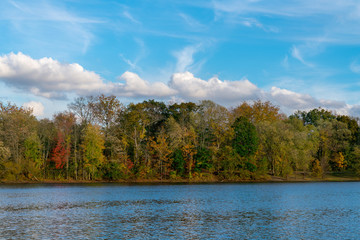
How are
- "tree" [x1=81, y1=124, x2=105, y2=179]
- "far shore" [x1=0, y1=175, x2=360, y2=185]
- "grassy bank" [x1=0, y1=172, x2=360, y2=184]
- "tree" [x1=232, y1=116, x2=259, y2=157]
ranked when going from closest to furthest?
1. "far shore" [x1=0, y1=175, x2=360, y2=185]
2. "tree" [x1=81, y1=124, x2=105, y2=179]
3. "grassy bank" [x1=0, y1=172, x2=360, y2=184]
4. "tree" [x1=232, y1=116, x2=259, y2=157]

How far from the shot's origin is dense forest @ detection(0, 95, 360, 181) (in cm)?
11225

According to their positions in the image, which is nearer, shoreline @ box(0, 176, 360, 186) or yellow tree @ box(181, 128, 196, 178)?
shoreline @ box(0, 176, 360, 186)

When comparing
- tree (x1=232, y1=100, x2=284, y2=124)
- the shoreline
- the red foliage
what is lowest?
the shoreline

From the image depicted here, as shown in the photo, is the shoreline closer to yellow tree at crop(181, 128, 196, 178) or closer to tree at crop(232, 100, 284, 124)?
yellow tree at crop(181, 128, 196, 178)

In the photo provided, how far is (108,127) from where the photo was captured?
12169 cm

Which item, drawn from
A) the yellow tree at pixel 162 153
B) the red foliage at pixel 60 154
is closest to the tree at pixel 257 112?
the yellow tree at pixel 162 153

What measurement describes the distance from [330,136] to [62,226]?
123 m

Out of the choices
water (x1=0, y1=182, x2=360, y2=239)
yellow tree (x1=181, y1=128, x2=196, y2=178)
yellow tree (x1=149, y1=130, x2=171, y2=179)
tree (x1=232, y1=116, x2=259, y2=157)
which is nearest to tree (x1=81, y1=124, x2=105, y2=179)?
yellow tree (x1=149, y1=130, x2=171, y2=179)

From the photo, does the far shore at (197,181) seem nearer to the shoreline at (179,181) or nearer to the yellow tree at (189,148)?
the shoreline at (179,181)

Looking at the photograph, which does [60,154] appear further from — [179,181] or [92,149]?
[179,181]

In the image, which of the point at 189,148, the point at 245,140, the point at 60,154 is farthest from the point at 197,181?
the point at 60,154

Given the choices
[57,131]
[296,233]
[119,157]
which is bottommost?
[296,233]

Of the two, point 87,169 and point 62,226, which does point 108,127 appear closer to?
point 87,169

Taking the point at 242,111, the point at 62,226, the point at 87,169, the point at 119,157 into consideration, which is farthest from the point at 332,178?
the point at 62,226
